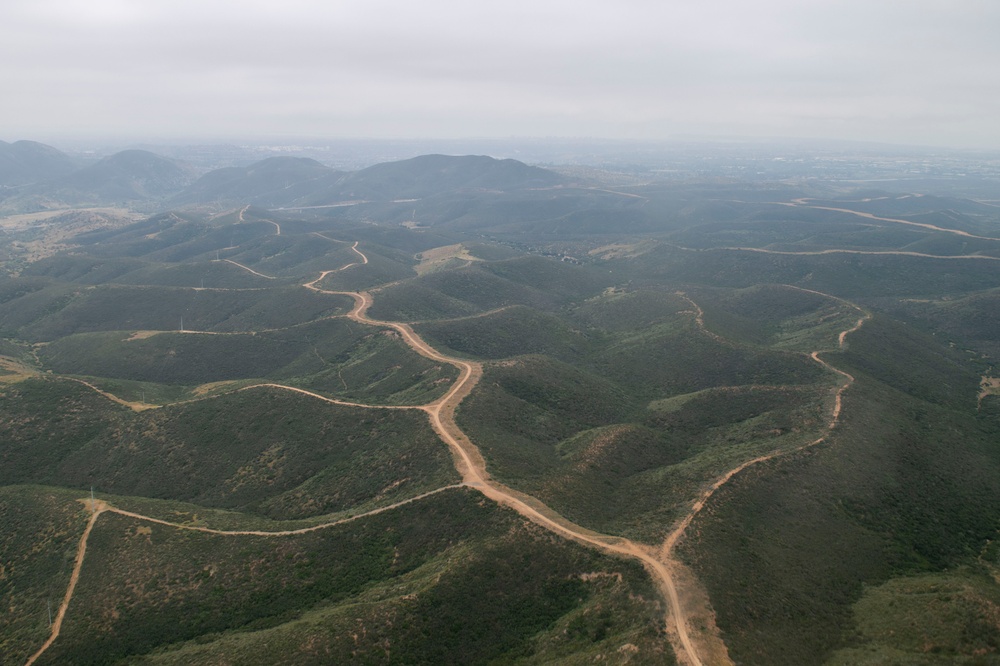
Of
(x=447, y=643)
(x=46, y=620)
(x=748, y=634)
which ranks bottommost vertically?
(x=46, y=620)

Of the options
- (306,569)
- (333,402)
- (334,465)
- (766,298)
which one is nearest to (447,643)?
(306,569)

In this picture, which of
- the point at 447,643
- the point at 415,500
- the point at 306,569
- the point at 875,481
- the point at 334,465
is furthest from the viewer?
the point at 334,465

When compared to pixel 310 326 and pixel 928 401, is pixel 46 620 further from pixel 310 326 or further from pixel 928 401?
pixel 928 401

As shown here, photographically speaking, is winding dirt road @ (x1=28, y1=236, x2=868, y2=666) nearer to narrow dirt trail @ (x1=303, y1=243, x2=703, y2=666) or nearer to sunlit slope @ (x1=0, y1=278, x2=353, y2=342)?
narrow dirt trail @ (x1=303, y1=243, x2=703, y2=666)

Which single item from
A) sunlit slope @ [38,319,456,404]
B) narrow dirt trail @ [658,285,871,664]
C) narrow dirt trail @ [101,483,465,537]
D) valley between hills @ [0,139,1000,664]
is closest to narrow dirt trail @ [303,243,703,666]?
valley between hills @ [0,139,1000,664]

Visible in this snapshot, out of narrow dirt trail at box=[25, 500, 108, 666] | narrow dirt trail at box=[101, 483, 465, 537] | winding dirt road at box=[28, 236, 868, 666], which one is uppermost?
winding dirt road at box=[28, 236, 868, 666]

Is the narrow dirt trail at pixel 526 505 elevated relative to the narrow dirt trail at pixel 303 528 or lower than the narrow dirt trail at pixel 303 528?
elevated

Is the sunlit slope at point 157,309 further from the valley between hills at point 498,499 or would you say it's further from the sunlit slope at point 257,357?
the valley between hills at point 498,499

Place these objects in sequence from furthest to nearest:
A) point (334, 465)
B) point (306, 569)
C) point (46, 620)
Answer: point (334, 465), point (306, 569), point (46, 620)

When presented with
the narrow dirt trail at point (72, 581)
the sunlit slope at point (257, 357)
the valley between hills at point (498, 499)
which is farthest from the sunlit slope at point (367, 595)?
the sunlit slope at point (257, 357)

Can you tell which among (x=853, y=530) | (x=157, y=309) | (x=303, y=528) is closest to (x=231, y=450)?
(x=303, y=528)

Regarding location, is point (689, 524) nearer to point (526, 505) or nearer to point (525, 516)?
point (525, 516)
